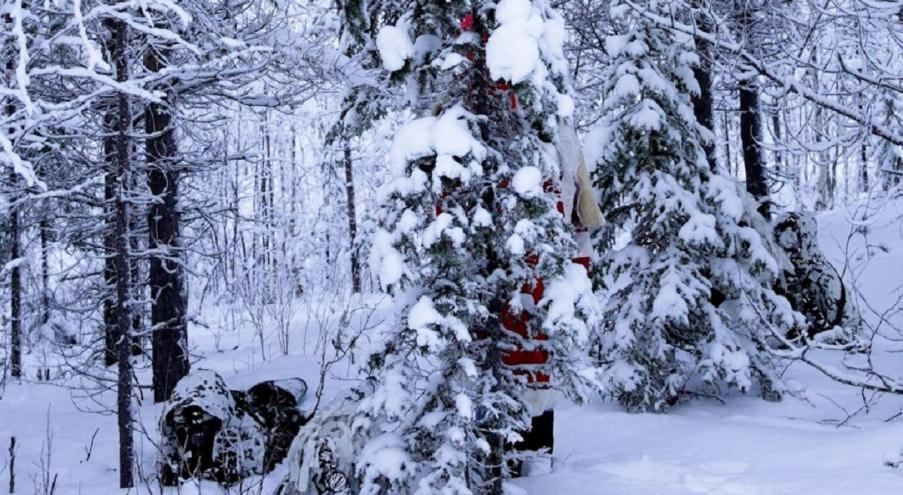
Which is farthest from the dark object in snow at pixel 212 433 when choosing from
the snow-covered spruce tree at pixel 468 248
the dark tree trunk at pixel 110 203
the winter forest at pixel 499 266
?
the snow-covered spruce tree at pixel 468 248

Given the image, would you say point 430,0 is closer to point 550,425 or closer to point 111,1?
point 550,425

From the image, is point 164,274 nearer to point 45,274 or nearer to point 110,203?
point 110,203

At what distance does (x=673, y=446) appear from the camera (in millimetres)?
6332

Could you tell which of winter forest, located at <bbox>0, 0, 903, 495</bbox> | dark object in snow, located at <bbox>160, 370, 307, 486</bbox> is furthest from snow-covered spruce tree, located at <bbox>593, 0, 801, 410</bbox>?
dark object in snow, located at <bbox>160, 370, 307, 486</bbox>

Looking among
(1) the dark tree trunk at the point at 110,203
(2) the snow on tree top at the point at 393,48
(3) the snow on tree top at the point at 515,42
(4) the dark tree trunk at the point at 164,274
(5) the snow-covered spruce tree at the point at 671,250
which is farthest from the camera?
(4) the dark tree trunk at the point at 164,274

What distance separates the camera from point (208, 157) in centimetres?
864

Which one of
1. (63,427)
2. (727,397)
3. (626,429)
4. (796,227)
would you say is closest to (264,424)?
(63,427)

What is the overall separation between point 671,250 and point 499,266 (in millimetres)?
3438

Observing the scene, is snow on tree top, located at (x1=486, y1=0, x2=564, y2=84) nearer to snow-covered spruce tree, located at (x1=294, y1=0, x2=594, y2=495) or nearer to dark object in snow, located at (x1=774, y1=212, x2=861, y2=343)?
snow-covered spruce tree, located at (x1=294, y1=0, x2=594, y2=495)

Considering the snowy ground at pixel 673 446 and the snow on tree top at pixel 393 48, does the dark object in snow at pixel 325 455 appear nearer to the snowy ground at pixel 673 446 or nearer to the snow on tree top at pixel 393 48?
the snowy ground at pixel 673 446

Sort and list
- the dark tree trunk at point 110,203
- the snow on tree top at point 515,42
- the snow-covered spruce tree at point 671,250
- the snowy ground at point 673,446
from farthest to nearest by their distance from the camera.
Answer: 1. the dark tree trunk at point 110,203
2. the snow-covered spruce tree at point 671,250
3. the snowy ground at point 673,446
4. the snow on tree top at point 515,42

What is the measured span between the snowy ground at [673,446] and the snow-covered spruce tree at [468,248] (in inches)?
46.4

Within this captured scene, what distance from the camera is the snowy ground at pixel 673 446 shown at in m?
5.20

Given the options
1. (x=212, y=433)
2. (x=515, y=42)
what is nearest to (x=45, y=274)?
(x=212, y=433)
